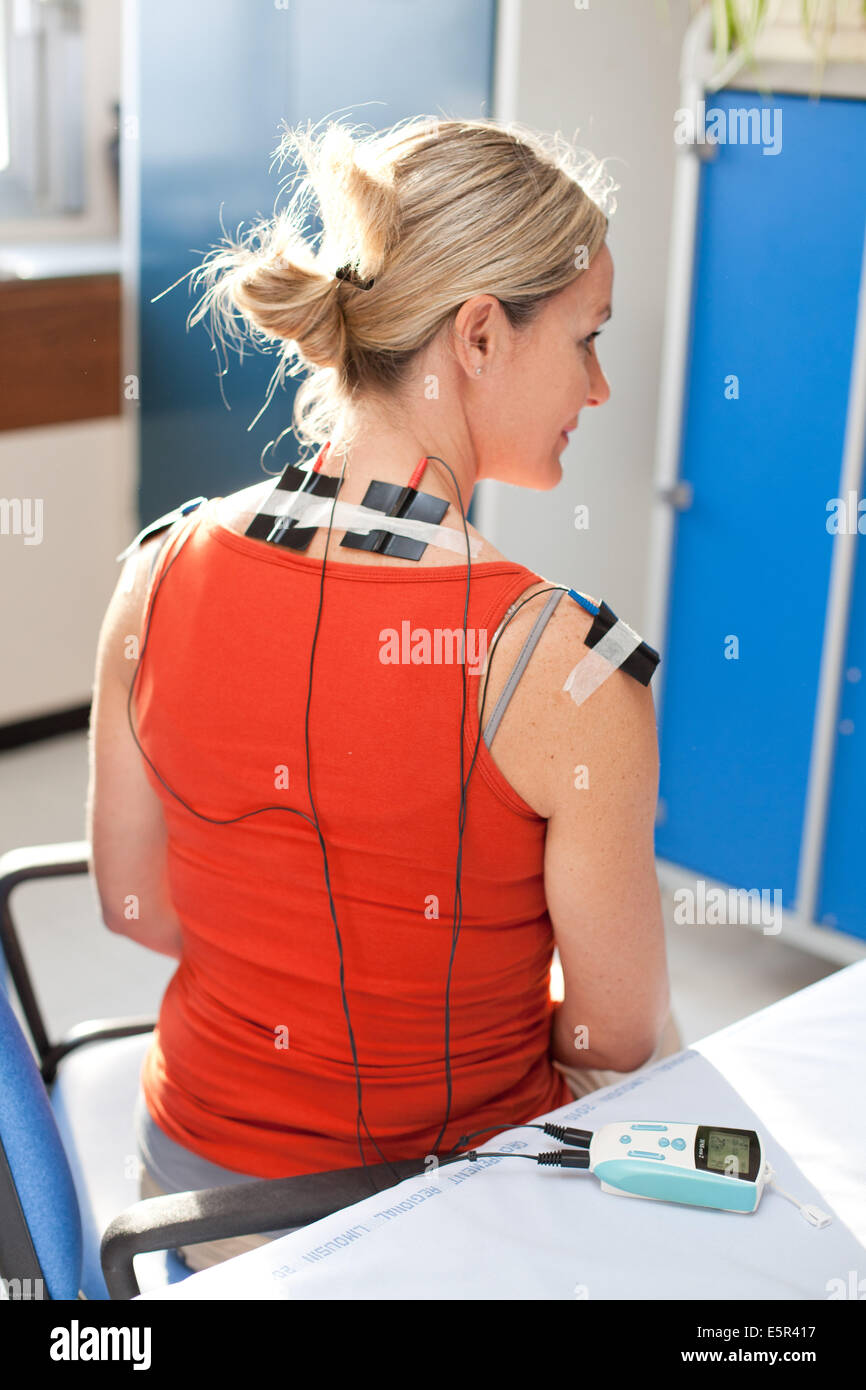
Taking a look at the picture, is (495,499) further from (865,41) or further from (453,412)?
(453,412)

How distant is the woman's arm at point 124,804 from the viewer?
124 centimetres

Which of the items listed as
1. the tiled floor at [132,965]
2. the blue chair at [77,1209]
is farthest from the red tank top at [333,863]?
the tiled floor at [132,965]

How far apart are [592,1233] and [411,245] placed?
73cm

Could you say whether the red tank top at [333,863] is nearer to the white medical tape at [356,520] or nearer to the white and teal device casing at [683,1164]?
the white medical tape at [356,520]

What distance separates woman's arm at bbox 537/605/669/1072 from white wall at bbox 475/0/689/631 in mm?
1345

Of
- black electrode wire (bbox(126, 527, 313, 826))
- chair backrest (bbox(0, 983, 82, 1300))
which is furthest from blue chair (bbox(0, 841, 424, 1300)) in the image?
black electrode wire (bbox(126, 527, 313, 826))

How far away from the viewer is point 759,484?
7.92 feet

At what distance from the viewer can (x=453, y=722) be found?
1.05 meters

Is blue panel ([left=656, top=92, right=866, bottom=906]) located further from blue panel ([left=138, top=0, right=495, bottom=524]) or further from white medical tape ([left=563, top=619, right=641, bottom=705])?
white medical tape ([left=563, top=619, right=641, bottom=705])

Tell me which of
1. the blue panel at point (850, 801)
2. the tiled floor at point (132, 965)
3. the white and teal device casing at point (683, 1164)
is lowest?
the tiled floor at point (132, 965)

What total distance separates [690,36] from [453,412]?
1.46m

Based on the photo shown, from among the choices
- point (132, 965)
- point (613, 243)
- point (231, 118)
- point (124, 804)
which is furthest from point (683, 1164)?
point (231, 118)

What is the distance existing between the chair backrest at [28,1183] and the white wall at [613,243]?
61.5 inches

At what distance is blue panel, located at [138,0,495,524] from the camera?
2.49m
